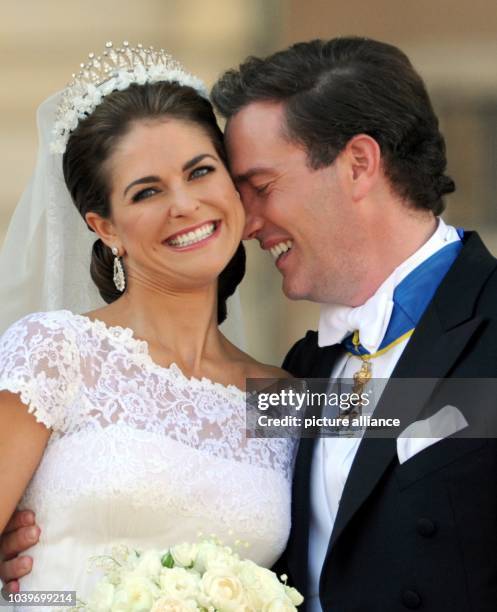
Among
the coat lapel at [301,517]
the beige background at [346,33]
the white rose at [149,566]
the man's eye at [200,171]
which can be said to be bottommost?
the white rose at [149,566]

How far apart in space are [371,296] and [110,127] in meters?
0.84

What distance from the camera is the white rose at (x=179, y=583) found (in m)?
2.47

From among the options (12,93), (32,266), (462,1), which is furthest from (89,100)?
(462,1)

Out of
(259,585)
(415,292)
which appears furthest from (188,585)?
(415,292)

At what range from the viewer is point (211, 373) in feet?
12.0

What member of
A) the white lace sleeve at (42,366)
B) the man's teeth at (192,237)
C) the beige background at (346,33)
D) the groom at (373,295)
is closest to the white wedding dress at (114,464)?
the white lace sleeve at (42,366)

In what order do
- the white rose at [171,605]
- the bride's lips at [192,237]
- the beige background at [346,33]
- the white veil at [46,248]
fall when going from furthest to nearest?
1. the beige background at [346,33]
2. the white veil at [46,248]
3. the bride's lips at [192,237]
4. the white rose at [171,605]

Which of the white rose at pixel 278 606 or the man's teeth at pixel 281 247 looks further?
the man's teeth at pixel 281 247

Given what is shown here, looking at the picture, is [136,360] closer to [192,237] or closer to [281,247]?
[192,237]

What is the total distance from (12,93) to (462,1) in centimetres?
203

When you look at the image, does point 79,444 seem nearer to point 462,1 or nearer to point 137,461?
point 137,461

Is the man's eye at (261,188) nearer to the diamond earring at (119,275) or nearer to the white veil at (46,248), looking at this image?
the diamond earring at (119,275)

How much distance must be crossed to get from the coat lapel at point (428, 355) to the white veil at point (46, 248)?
1.11 m

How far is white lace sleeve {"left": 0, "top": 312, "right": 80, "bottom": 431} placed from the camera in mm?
3236
